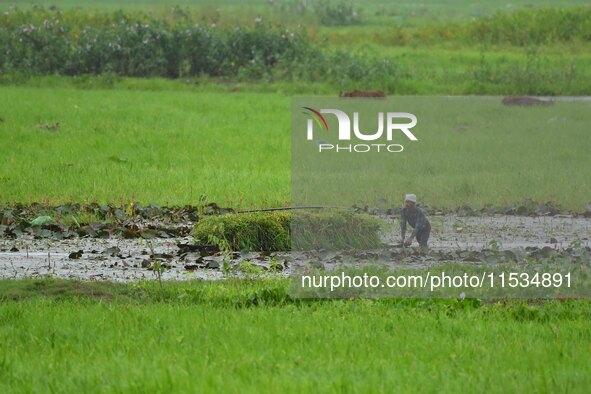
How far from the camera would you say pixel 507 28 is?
32031 mm

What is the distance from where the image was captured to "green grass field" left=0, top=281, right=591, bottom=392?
226 inches

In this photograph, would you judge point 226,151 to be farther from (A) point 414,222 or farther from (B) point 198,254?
(A) point 414,222

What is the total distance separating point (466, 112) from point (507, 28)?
39.8 feet

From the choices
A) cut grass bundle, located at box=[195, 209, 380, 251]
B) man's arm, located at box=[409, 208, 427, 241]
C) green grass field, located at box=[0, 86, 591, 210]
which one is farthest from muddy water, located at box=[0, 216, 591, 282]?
green grass field, located at box=[0, 86, 591, 210]

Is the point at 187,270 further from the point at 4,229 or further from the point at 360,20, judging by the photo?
the point at 360,20

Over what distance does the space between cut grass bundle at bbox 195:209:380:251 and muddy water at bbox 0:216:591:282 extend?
0.55 feet

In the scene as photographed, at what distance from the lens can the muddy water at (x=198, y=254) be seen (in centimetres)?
929

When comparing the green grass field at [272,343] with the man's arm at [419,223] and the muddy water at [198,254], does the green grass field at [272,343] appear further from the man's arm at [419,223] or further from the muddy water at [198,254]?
the man's arm at [419,223]

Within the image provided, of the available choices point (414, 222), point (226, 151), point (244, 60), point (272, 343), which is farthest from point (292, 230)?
point (244, 60)

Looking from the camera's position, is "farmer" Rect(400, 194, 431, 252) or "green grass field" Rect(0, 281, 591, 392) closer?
"green grass field" Rect(0, 281, 591, 392)

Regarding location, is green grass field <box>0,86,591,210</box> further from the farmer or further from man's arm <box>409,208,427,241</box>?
man's arm <box>409,208,427,241</box>

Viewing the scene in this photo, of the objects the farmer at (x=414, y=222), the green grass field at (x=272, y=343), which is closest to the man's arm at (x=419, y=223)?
the farmer at (x=414, y=222)

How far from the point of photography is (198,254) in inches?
400

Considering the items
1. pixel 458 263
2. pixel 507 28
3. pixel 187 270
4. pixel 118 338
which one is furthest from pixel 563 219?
pixel 507 28
